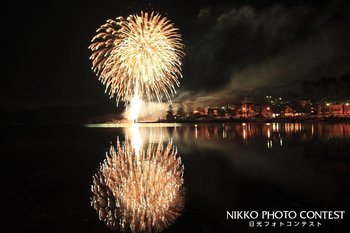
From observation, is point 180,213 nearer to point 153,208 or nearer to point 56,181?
point 153,208

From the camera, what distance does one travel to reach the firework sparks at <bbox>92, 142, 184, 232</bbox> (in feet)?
32.2

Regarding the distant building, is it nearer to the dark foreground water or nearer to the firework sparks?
the dark foreground water

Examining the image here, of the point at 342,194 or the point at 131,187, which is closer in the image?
the point at 342,194

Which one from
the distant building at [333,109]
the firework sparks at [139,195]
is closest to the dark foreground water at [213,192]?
the firework sparks at [139,195]

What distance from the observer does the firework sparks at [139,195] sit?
9.83 m

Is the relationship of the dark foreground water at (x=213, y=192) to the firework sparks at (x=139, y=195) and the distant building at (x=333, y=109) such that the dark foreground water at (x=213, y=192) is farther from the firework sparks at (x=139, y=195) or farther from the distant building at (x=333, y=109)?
the distant building at (x=333, y=109)

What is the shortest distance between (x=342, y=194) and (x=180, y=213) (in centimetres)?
636

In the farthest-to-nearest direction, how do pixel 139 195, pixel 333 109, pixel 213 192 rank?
pixel 333 109, pixel 213 192, pixel 139 195

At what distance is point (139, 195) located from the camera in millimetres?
12523

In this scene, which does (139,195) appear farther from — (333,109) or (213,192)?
(333,109)

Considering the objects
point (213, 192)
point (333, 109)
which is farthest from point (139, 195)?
point (333, 109)

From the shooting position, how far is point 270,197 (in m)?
12.0

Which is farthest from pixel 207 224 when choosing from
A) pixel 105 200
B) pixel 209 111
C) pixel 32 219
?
pixel 209 111

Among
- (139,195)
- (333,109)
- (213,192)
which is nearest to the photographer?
(139,195)
